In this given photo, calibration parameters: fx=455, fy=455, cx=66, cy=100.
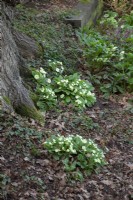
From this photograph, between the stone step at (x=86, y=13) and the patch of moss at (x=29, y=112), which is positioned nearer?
the patch of moss at (x=29, y=112)

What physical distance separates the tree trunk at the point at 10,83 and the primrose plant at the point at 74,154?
3.12ft

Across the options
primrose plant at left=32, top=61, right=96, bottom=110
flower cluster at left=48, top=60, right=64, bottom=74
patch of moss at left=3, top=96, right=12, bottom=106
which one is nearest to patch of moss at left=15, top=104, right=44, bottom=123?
patch of moss at left=3, top=96, right=12, bottom=106

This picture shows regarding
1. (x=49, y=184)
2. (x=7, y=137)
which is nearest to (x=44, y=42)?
(x=7, y=137)

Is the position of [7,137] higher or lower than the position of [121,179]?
higher

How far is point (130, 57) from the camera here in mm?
8922

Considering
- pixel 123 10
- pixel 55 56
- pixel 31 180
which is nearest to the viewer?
pixel 31 180

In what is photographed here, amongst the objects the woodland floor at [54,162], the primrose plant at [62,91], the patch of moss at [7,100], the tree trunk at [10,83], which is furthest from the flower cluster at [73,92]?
the patch of moss at [7,100]

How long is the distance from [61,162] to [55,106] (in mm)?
1874

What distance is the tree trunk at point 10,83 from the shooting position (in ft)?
21.0

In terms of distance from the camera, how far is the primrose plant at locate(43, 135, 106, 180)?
5.57 metres

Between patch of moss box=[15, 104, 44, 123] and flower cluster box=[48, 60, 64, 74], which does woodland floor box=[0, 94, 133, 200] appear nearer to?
patch of moss box=[15, 104, 44, 123]

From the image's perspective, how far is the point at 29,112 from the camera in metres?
6.60

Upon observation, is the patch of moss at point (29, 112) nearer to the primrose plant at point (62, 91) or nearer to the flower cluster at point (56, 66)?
the primrose plant at point (62, 91)

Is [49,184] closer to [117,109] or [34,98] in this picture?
[34,98]
